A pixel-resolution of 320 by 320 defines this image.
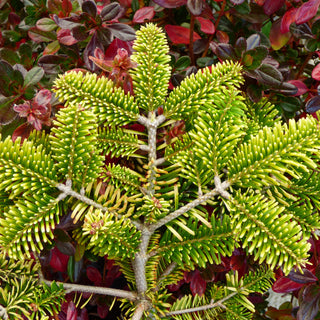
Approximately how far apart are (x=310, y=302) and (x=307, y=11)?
529 mm

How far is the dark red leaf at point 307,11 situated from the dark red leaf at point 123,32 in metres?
0.32

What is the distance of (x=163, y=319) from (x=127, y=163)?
27 centimetres

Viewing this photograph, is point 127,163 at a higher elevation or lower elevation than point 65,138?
lower

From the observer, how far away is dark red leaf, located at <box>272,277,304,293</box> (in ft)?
2.05

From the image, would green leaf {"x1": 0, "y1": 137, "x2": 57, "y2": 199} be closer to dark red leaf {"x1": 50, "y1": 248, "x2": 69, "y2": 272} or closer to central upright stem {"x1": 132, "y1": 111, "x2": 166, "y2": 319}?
central upright stem {"x1": 132, "y1": 111, "x2": 166, "y2": 319}

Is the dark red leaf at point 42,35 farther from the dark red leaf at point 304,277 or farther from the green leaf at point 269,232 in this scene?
the dark red leaf at point 304,277

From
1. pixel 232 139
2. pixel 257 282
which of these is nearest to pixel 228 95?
pixel 232 139

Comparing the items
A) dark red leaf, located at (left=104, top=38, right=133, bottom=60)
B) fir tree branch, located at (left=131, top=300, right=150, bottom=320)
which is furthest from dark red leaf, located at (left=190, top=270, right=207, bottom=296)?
dark red leaf, located at (left=104, top=38, right=133, bottom=60)

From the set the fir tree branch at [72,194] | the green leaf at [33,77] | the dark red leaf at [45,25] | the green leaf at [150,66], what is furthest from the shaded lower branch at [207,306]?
the dark red leaf at [45,25]

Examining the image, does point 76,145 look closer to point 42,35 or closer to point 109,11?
point 109,11

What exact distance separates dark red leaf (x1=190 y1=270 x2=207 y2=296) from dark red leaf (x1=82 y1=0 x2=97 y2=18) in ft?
1.61

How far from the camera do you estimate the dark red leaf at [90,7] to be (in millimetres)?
549

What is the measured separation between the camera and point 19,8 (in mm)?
914

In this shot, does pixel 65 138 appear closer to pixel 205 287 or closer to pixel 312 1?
pixel 205 287
